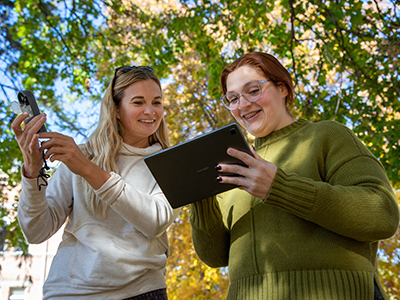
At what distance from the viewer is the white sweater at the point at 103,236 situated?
1744 mm

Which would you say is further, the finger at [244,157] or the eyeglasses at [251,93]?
the eyeglasses at [251,93]

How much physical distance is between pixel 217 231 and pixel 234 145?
49 cm

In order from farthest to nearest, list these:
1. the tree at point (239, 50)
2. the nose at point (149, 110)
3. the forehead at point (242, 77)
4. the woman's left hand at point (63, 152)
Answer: the tree at point (239, 50) → the nose at point (149, 110) → the forehead at point (242, 77) → the woman's left hand at point (63, 152)

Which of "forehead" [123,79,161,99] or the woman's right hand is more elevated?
"forehead" [123,79,161,99]

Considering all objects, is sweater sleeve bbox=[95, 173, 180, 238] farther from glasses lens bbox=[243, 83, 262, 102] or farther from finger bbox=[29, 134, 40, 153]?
glasses lens bbox=[243, 83, 262, 102]

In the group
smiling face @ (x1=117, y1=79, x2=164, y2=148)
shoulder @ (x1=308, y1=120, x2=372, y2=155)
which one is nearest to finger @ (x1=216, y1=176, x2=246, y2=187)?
shoulder @ (x1=308, y1=120, x2=372, y2=155)

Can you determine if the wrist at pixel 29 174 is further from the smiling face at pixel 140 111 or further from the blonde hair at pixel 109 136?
the smiling face at pixel 140 111

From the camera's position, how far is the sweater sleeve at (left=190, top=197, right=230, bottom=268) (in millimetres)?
1691

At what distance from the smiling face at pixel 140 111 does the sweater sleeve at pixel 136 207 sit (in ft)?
1.40

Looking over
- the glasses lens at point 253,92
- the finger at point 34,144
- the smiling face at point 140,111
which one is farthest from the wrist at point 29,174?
the glasses lens at point 253,92

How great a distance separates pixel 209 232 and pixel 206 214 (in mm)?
84

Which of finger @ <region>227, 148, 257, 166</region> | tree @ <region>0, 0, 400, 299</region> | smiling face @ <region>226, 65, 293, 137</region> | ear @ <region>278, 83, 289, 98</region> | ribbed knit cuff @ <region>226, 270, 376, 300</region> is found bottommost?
ribbed knit cuff @ <region>226, 270, 376, 300</region>

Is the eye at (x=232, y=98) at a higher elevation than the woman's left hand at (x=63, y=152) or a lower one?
higher

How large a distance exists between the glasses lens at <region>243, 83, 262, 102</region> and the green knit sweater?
0.72 ft
